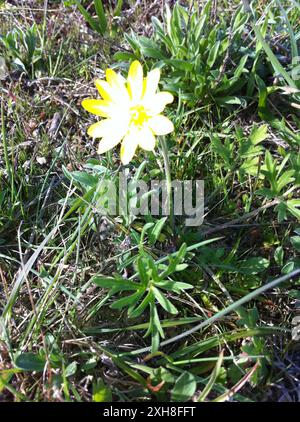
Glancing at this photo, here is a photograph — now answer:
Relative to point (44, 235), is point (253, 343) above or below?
below

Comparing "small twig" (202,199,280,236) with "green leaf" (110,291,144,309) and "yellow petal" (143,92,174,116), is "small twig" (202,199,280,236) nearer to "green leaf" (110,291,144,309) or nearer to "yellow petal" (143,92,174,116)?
"green leaf" (110,291,144,309)

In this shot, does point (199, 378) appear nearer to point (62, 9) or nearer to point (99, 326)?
point (99, 326)

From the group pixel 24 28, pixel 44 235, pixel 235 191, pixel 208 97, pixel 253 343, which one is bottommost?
pixel 253 343

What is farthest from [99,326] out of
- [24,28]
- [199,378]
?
[24,28]

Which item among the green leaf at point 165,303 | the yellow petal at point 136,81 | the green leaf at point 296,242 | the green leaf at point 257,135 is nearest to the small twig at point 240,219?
the green leaf at point 296,242

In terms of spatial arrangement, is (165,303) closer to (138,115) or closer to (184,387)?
(184,387)
